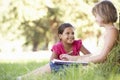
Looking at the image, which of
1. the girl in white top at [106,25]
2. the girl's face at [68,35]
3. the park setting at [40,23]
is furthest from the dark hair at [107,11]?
the park setting at [40,23]

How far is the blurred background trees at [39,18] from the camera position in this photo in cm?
2719

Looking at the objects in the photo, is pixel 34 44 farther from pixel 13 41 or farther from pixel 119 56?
pixel 119 56

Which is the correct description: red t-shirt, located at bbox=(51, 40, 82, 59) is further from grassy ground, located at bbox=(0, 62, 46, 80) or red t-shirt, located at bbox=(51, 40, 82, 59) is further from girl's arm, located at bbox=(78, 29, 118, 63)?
girl's arm, located at bbox=(78, 29, 118, 63)

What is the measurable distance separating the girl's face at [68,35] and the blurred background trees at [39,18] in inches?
677

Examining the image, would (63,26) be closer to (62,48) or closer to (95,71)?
(62,48)

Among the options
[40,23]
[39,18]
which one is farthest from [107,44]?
[40,23]

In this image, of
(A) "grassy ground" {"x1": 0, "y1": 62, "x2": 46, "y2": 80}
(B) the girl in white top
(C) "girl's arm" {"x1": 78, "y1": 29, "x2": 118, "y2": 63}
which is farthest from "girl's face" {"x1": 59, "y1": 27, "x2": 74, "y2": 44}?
(C) "girl's arm" {"x1": 78, "y1": 29, "x2": 118, "y2": 63}

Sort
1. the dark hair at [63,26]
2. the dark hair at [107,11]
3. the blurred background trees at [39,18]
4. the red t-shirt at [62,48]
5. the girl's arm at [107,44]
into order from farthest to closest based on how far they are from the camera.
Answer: the blurred background trees at [39,18], the dark hair at [63,26], the red t-shirt at [62,48], the dark hair at [107,11], the girl's arm at [107,44]

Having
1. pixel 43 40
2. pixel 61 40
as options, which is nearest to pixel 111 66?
pixel 61 40

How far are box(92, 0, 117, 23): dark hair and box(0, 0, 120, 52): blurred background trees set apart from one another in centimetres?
1814

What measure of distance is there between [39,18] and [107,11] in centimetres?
2553

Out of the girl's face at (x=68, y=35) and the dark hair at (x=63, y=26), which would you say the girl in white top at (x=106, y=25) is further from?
the dark hair at (x=63, y=26)

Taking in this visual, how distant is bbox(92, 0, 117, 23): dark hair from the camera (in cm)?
580

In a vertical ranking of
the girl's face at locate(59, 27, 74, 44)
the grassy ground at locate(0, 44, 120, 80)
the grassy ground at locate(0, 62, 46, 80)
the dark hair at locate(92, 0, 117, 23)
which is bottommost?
the grassy ground at locate(0, 62, 46, 80)
